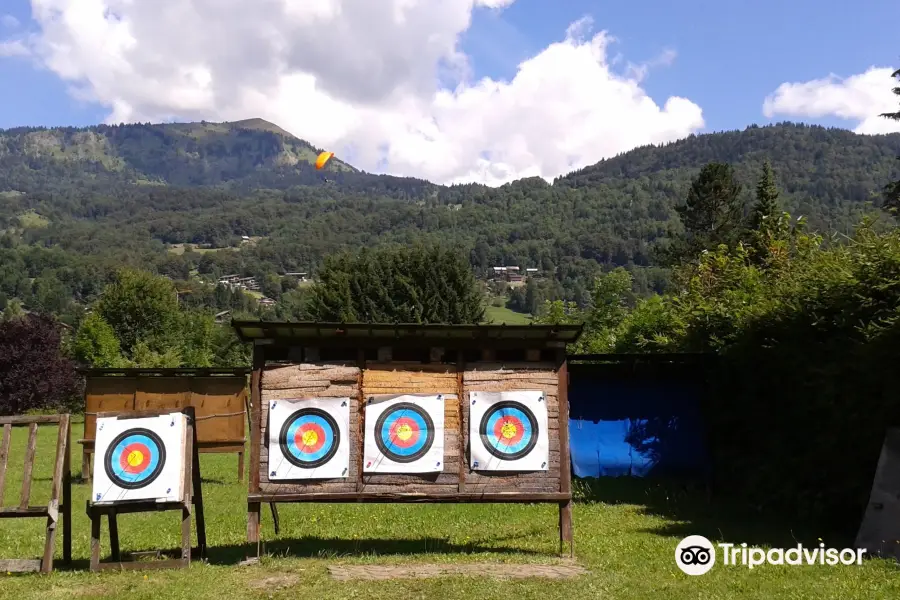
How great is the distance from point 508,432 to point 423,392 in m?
1.16

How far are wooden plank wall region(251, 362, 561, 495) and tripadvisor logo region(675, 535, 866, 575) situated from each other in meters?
1.71

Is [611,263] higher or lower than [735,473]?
higher

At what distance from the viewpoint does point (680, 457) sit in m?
14.6

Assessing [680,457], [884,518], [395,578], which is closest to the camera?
[395,578]

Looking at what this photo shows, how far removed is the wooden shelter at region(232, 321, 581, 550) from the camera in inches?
352

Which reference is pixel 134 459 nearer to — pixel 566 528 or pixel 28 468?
pixel 28 468

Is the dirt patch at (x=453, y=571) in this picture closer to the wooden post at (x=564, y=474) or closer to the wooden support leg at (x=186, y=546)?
the wooden post at (x=564, y=474)

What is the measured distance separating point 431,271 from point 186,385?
101 ft

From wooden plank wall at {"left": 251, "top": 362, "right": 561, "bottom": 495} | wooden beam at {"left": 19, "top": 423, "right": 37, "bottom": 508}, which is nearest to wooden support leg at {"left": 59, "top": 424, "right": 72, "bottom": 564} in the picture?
wooden beam at {"left": 19, "top": 423, "right": 37, "bottom": 508}

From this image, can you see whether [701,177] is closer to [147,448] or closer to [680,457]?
[680,457]

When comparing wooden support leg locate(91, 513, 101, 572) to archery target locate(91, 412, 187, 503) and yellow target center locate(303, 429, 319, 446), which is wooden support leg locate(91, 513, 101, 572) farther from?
yellow target center locate(303, 429, 319, 446)

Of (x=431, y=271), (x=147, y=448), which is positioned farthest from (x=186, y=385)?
(x=431, y=271)

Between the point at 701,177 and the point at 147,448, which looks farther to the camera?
the point at 701,177

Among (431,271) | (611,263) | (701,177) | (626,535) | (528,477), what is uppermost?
(611,263)
